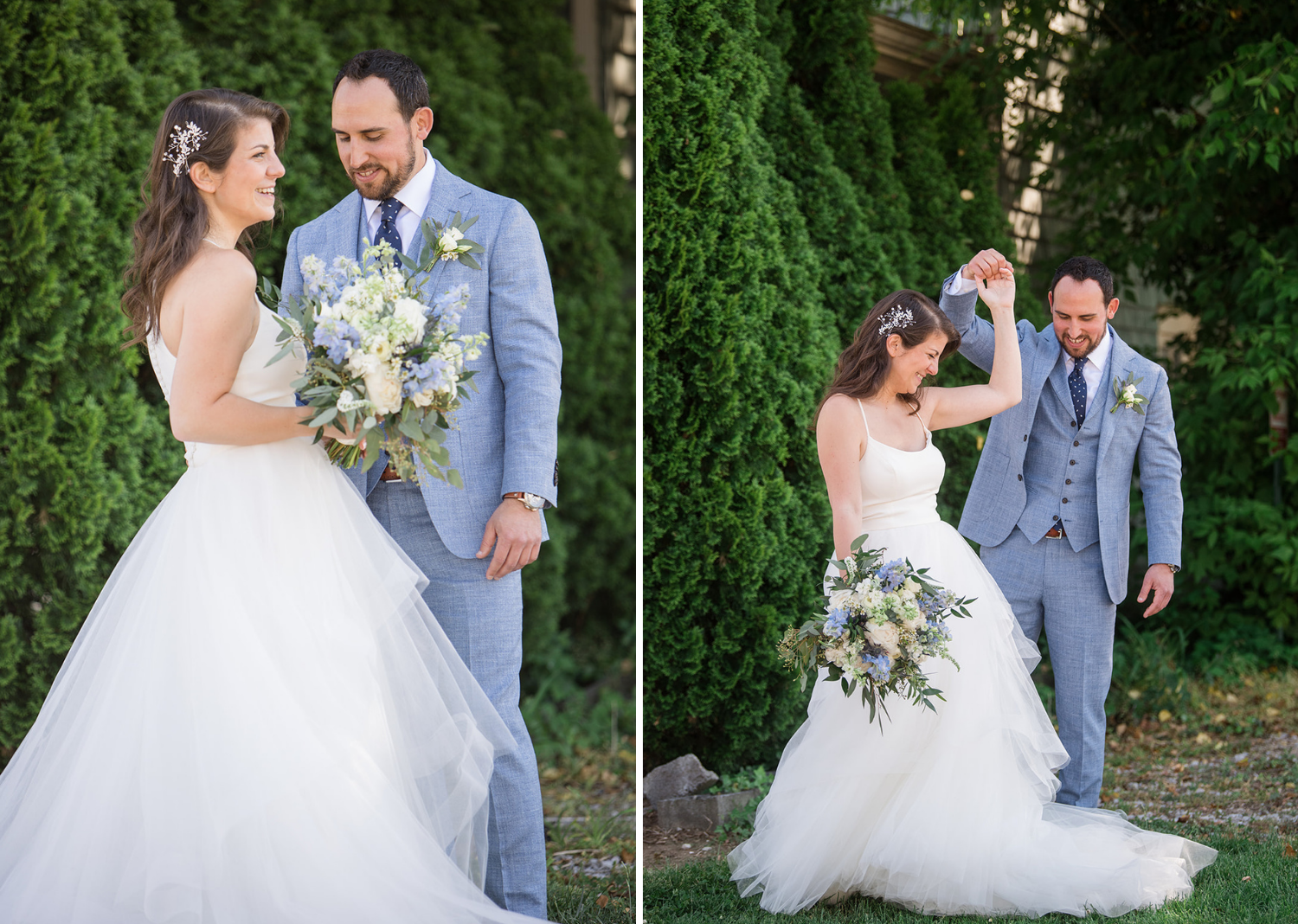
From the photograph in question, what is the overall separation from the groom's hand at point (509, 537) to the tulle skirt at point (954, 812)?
1.19 metres

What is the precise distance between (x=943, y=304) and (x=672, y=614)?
1.66 meters

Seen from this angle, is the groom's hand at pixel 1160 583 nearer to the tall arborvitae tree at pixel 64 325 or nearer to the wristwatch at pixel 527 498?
the wristwatch at pixel 527 498

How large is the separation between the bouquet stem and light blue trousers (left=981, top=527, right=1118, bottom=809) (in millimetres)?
2437

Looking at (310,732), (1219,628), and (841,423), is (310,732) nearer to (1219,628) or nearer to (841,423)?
(841,423)

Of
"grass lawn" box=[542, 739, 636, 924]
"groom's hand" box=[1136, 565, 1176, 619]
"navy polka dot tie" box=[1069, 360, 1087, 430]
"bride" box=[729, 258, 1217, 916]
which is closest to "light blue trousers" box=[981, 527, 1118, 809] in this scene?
"groom's hand" box=[1136, 565, 1176, 619]

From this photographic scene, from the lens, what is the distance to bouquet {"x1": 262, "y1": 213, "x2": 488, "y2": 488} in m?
2.50

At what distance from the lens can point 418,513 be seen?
3.07 m

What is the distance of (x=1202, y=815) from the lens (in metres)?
4.31

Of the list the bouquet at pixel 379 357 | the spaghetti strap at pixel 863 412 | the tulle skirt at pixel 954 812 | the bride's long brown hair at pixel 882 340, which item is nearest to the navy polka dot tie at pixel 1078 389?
the bride's long brown hair at pixel 882 340

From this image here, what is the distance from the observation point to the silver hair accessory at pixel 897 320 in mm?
3512

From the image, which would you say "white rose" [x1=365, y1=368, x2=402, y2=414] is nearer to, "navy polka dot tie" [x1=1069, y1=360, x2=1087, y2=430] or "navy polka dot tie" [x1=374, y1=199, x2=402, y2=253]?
"navy polka dot tie" [x1=374, y1=199, x2=402, y2=253]

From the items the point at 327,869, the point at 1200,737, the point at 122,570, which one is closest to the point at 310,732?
the point at 327,869

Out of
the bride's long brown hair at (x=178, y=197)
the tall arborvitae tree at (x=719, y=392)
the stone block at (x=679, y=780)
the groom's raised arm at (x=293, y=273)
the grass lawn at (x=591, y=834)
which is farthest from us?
the stone block at (x=679, y=780)

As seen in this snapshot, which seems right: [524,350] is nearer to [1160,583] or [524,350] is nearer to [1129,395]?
[1129,395]
